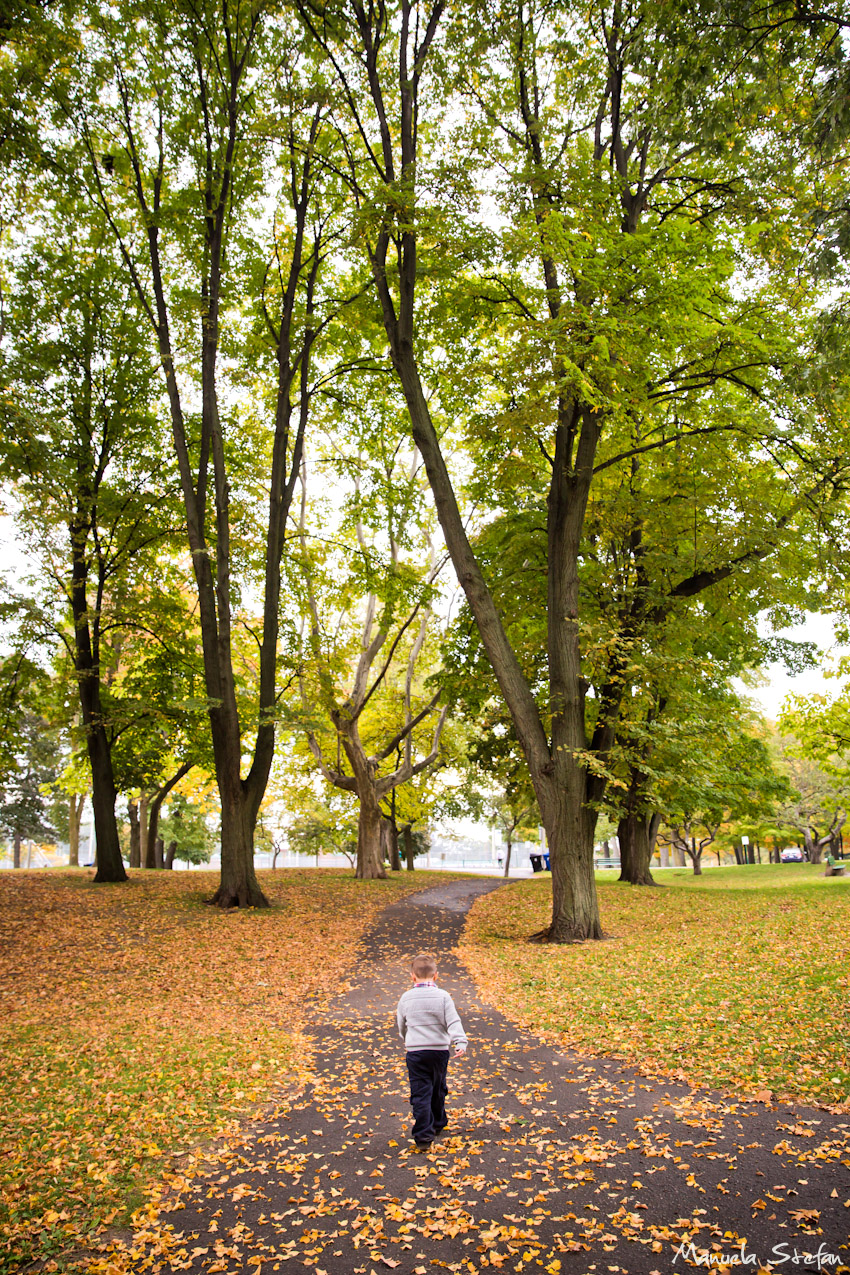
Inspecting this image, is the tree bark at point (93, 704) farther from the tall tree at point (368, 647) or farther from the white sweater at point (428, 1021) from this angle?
the white sweater at point (428, 1021)

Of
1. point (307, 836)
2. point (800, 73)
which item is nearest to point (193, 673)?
point (800, 73)

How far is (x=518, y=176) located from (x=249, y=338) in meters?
8.27

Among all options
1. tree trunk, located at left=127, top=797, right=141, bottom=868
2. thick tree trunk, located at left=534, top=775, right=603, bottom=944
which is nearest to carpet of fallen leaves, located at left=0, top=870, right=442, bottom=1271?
thick tree trunk, located at left=534, top=775, right=603, bottom=944

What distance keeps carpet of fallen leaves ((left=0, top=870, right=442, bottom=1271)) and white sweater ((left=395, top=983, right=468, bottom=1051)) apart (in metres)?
1.68

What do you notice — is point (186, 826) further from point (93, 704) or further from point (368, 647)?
point (93, 704)

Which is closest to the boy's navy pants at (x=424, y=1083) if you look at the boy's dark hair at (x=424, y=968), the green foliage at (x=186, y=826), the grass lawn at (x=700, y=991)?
the boy's dark hair at (x=424, y=968)

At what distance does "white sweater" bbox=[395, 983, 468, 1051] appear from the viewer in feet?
15.7


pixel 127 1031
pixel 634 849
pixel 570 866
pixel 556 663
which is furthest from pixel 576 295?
pixel 634 849

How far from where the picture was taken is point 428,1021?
484cm

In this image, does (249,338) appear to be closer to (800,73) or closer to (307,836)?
(800,73)

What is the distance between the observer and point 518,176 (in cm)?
1045

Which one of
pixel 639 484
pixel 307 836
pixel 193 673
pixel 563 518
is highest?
pixel 639 484

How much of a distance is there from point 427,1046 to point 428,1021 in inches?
5.7

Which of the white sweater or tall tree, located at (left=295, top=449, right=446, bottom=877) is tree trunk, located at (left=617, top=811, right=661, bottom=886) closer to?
tall tree, located at (left=295, top=449, right=446, bottom=877)
